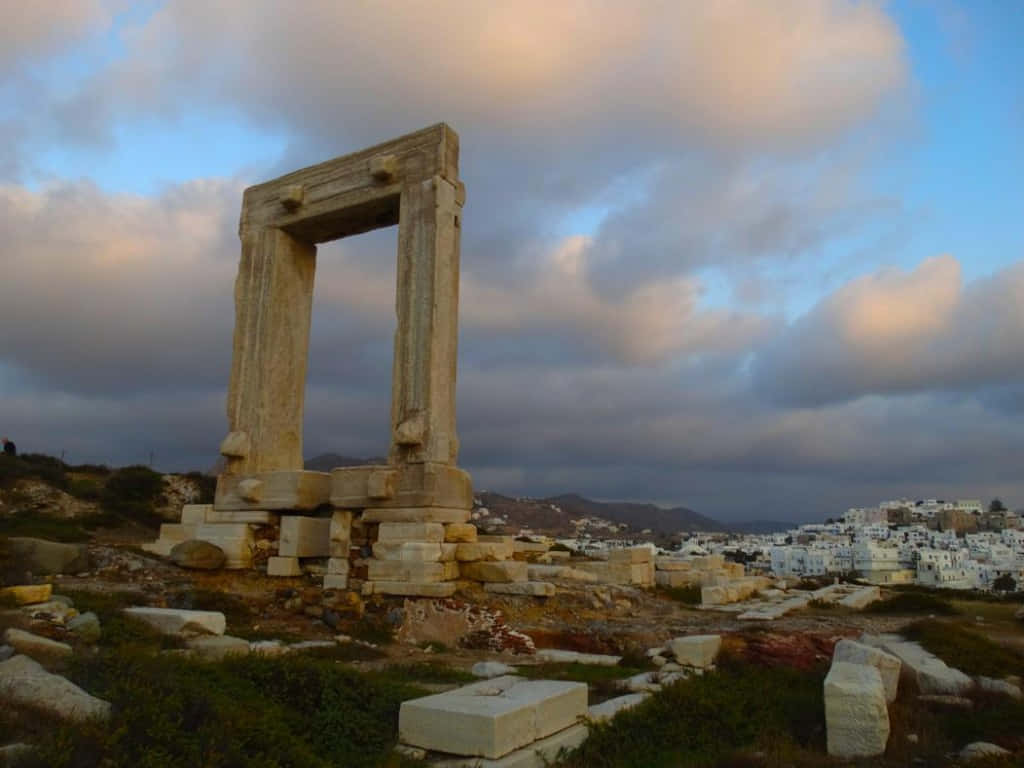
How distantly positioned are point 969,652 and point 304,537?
8784 millimetres

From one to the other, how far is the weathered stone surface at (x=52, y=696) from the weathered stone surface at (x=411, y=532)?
624 cm

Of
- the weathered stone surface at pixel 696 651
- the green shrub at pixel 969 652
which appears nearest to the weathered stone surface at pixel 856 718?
the weathered stone surface at pixel 696 651


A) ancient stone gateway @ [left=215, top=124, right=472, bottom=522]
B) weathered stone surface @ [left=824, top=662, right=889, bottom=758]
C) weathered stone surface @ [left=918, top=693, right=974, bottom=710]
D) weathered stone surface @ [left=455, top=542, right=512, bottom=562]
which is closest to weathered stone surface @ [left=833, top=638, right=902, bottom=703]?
weathered stone surface @ [left=918, top=693, right=974, bottom=710]

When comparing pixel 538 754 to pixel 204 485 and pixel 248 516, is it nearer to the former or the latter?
pixel 248 516

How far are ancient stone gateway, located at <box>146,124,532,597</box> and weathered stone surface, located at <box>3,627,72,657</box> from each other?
5.14 metres

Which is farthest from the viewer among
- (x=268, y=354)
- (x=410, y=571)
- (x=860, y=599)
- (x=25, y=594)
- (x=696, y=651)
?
(x=860, y=599)

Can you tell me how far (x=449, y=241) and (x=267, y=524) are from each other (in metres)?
5.27

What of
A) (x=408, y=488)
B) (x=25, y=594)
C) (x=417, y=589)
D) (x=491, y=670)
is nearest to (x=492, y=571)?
(x=417, y=589)

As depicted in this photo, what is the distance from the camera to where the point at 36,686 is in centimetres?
408

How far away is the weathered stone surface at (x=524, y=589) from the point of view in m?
10.4

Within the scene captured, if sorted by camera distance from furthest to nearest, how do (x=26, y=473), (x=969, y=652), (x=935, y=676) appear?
(x=26, y=473) → (x=969, y=652) → (x=935, y=676)

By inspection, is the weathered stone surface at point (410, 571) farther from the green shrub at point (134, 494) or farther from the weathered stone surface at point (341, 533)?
the green shrub at point (134, 494)

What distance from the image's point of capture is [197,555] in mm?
11570

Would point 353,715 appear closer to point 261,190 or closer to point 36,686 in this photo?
point 36,686
